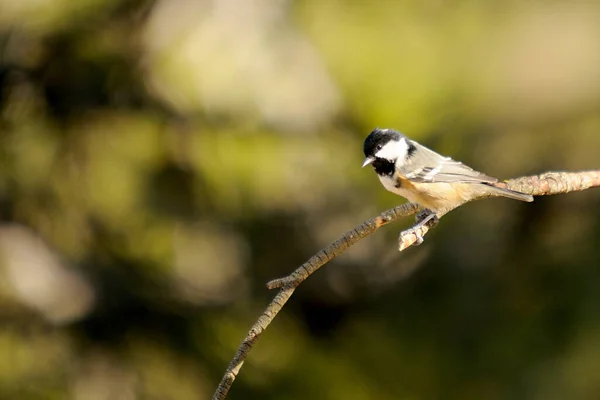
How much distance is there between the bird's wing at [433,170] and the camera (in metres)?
1.58

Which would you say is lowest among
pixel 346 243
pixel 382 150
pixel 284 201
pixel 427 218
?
pixel 346 243

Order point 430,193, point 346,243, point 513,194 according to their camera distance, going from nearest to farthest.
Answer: point 346,243 → point 513,194 → point 430,193

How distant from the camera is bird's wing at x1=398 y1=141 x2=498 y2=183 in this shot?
1.58 m

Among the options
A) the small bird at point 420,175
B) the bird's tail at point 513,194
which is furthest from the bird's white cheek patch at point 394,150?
the bird's tail at point 513,194

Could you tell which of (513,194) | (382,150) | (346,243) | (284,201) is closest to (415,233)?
(346,243)

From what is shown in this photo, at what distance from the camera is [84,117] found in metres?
2.59

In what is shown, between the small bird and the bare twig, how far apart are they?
0.19 feet

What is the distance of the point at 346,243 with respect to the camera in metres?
1.16

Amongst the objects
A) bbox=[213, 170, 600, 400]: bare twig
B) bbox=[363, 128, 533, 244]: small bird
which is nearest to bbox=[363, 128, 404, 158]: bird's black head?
bbox=[363, 128, 533, 244]: small bird

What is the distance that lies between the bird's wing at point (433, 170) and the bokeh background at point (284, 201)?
299 mm

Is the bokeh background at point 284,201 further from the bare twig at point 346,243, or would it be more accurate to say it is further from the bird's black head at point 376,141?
the bare twig at point 346,243

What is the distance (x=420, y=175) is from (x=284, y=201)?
80 cm

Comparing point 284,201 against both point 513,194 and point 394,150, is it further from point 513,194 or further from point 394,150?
point 513,194

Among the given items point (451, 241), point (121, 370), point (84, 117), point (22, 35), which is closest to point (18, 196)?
point (84, 117)
